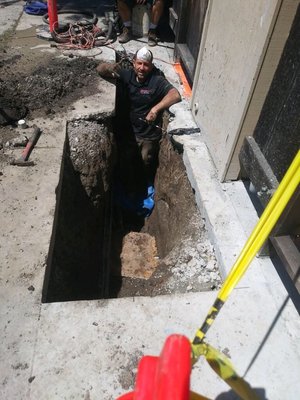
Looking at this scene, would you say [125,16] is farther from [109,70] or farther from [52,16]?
[109,70]

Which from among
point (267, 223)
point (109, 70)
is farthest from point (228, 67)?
point (267, 223)

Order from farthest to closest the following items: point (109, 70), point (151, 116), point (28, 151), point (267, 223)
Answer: point (109, 70) < point (151, 116) < point (28, 151) < point (267, 223)

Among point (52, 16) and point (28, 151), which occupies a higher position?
point (52, 16)

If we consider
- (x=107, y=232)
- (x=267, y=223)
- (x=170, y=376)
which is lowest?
(x=107, y=232)

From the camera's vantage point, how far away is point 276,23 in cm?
245

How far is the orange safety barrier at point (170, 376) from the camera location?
3.45ft

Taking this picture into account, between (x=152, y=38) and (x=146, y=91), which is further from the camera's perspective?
(x=152, y=38)

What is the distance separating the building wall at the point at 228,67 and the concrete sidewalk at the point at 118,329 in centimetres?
91

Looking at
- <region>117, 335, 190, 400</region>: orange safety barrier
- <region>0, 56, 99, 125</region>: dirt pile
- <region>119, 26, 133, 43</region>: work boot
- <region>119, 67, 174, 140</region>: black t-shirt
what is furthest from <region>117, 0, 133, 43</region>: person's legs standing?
<region>117, 335, 190, 400</region>: orange safety barrier

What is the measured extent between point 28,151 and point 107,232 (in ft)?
5.47

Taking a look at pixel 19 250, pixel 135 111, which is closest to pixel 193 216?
pixel 19 250

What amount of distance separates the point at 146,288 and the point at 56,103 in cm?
275

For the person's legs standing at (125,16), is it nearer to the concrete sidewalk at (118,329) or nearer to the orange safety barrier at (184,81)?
the orange safety barrier at (184,81)

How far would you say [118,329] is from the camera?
233cm
